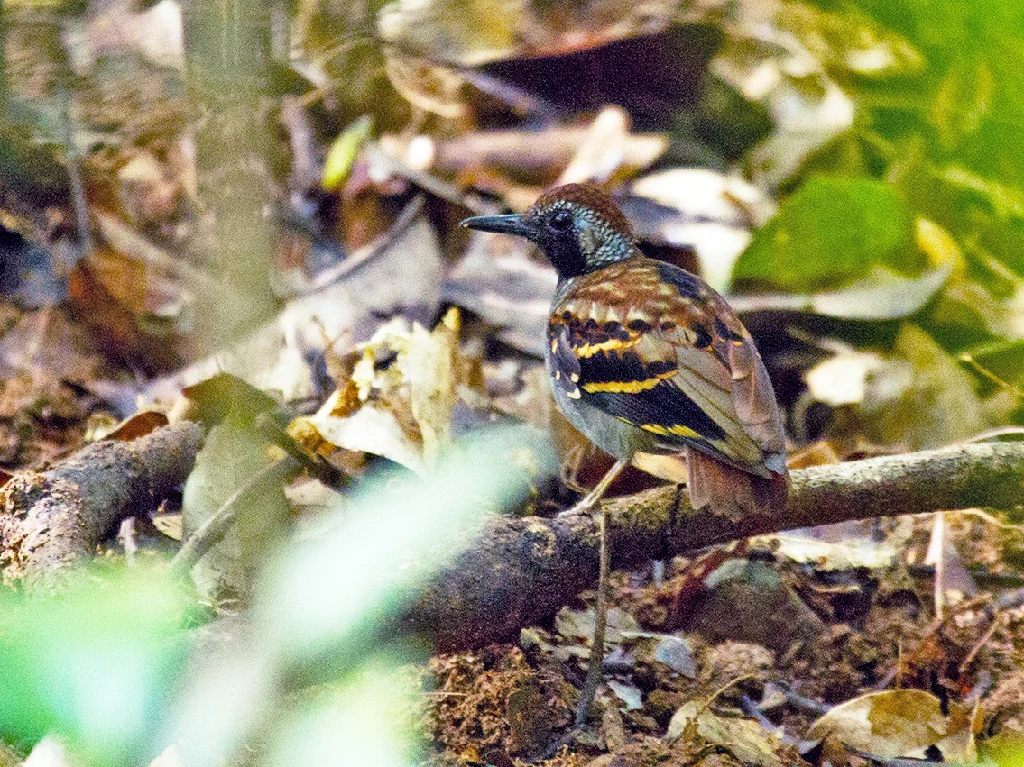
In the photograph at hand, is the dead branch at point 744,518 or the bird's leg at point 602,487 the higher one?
the dead branch at point 744,518

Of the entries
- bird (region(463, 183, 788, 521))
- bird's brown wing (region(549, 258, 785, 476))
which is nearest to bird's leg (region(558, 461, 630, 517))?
bird (region(463, 183, 788, 521))

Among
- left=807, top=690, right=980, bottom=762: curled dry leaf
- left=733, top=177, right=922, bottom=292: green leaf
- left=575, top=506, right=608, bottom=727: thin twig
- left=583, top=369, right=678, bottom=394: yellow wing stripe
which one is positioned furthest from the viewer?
left=733, top=177, right=922, bottom=292: green leaf

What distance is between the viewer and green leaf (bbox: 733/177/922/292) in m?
5.20

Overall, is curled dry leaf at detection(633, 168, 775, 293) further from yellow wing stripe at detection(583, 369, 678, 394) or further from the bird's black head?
yellow wing stripe at detection(583, 369, 678, 394)

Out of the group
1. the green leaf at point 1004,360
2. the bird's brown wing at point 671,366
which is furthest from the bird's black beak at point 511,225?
the green leaf at point 1004,360

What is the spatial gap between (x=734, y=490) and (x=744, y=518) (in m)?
0.14

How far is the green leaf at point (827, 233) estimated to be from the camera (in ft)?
17.1

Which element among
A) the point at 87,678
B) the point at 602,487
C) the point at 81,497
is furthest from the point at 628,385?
the point at 87,678

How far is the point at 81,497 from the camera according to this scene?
305 centimetres

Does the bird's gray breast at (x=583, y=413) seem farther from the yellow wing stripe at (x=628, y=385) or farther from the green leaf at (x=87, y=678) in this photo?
the green leaf at (x=87, y=678)

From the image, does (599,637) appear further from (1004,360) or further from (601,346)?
(1004,360)

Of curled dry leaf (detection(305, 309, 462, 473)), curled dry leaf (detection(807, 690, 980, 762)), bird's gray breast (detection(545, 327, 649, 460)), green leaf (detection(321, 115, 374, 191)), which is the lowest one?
curled dry leaf (detection(807, 690, 980, 762))

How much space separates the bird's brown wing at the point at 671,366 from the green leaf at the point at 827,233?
144 centimetres

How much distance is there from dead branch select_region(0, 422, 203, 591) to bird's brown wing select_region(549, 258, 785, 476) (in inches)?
49.1
